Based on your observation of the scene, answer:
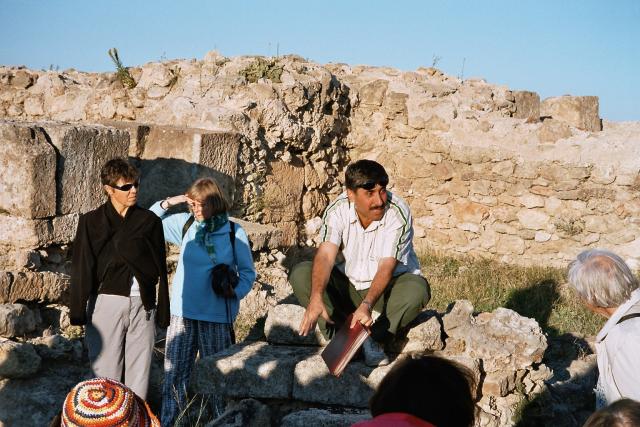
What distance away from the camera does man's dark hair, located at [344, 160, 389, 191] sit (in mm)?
4551

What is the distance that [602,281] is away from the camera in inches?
135

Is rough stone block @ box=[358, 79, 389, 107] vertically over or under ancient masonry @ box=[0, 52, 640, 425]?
over

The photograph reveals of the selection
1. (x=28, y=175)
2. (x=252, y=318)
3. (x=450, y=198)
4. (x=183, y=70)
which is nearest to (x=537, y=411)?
(x=252, y=318)

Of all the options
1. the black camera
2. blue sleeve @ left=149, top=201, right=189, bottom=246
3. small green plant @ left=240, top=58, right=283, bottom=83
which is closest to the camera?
the black camera

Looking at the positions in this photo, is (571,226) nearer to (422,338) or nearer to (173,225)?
(422,338)

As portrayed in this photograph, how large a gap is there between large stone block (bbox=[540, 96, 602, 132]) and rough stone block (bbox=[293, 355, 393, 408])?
6914mm

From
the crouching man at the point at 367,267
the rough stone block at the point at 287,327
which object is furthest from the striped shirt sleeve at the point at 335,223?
the rough stone block at the point at 287,327

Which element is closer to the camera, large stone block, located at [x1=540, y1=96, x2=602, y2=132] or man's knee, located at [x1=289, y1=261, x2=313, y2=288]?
man's knee, located at [x1=289, y1=261, x2=313, y2=288]

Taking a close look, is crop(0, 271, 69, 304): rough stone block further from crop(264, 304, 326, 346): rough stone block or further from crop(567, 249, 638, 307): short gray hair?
crop(567, 249, 638, 307): short gray hair

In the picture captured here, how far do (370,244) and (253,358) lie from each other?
973 mm

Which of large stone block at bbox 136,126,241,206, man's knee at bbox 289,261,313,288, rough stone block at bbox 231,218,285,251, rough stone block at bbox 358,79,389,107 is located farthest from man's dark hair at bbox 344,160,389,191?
rough stone block at bbox 358,79,389,107

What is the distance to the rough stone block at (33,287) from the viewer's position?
5.71 metres

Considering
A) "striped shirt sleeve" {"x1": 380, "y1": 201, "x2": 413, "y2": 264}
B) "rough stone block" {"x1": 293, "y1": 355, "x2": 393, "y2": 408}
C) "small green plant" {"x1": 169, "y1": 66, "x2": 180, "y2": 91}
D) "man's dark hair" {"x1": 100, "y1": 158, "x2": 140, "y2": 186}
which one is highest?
"small green plant" {"x1": 169, "y1": 66, "x2": 180, "y2": 91}

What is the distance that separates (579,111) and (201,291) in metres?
6.95
